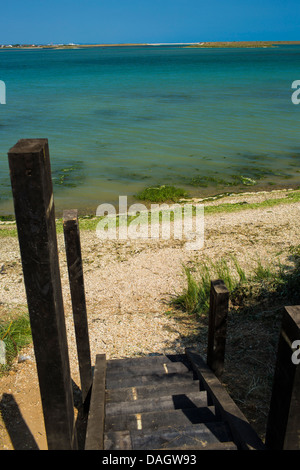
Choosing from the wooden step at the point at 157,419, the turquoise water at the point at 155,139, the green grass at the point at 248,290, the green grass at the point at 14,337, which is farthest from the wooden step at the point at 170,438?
the turquoise water at the point at 155,139

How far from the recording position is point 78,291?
13.7 ft

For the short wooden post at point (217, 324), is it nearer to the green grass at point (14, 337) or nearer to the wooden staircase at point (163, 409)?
the wooden staircase at point (163, 409)

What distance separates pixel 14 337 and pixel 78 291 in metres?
2.27

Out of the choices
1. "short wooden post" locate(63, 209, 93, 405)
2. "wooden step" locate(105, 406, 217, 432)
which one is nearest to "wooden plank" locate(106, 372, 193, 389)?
"short wooden post" locate(63, 209, 93, 405)

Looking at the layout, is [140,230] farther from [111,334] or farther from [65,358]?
[65,358]

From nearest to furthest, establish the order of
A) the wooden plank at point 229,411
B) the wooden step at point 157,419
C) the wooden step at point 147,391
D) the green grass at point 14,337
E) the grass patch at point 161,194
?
1. the wooden plank at point 229,411
2. the wooden step at point 157,419
3. the wooden step at point 147,391
4. the green grass at point 14,337
5. the grass patch at point 161,194

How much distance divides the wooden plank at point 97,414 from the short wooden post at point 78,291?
0.22m

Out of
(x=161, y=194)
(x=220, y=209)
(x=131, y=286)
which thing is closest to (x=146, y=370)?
(x=131, y=286)

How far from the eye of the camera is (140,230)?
11.2 m

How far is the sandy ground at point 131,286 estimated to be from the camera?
16.3 ft

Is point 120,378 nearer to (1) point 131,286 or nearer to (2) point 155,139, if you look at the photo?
(1) point 131,286

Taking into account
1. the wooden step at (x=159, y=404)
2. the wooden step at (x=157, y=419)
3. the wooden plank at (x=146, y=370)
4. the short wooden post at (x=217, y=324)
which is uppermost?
the short wooden post at (x=217, y=324)

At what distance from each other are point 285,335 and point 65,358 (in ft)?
4.37
